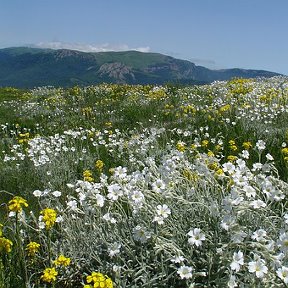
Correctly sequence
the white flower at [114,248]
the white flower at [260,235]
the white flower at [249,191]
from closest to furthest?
the white flower at [260,235]
the white flower at [114,248]
the white flower at [249,191]

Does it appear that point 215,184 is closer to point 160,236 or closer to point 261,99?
point 160,236

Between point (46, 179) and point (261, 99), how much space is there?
20.3 feet

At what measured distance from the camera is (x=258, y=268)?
265 cm

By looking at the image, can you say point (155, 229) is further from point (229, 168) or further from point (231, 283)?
point (229, 168)

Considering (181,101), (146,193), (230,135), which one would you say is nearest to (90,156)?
(230,135)

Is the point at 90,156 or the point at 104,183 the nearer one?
the point at 104,183

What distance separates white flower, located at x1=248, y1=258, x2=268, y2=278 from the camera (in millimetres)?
2602

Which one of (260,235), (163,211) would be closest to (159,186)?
(163,211)

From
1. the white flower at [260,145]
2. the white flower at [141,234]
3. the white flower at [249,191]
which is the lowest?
the white flower at [141,234]

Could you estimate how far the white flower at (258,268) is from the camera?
102 inches

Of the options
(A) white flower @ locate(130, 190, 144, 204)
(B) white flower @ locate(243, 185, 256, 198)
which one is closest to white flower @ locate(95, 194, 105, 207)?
(A) white flower @ locate(130, 190, 144, 204)

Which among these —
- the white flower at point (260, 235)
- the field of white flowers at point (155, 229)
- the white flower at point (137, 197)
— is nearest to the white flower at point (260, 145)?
the field of white flowers at point (155, 229)

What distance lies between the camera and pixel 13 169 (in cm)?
734

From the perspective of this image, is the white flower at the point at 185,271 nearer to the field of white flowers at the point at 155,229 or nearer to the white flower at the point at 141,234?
the field of white flowers at the point at 155,229
